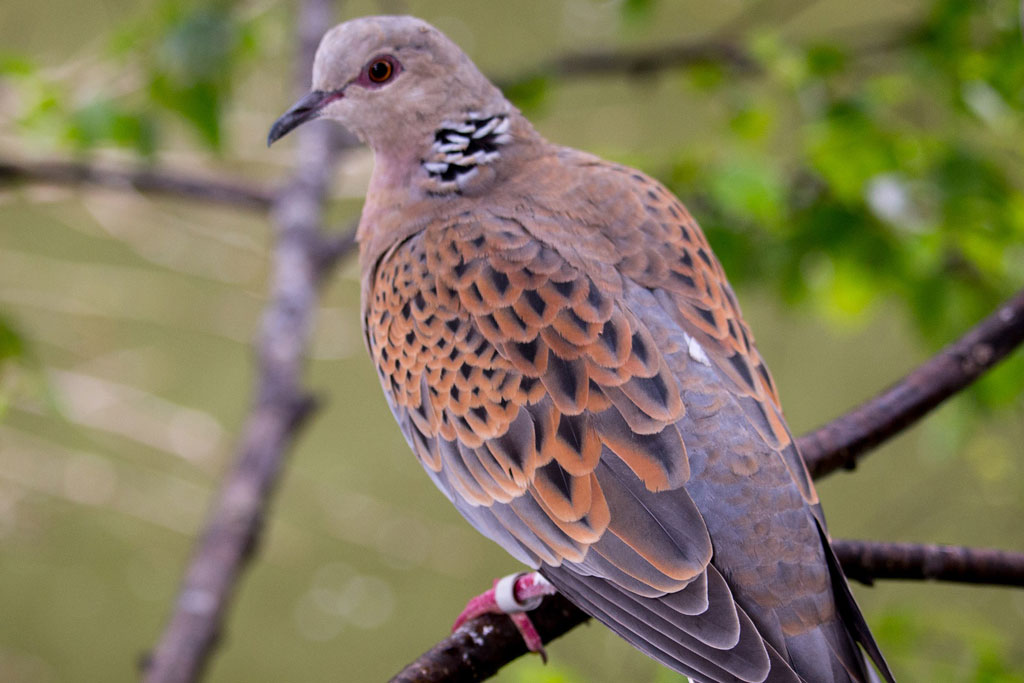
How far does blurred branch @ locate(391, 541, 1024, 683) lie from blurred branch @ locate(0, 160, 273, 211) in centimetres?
149

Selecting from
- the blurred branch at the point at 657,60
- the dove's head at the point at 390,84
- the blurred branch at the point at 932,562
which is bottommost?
the blurred branch at the point at 932,562

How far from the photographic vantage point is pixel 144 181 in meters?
2.37

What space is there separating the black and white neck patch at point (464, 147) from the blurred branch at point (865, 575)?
0.62 meters

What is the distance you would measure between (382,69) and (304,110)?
0.44 ft

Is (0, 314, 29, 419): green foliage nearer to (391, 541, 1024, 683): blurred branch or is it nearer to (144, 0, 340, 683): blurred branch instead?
(144, 0, 340, 683): blurred branch

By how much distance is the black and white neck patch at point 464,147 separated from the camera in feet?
4.83

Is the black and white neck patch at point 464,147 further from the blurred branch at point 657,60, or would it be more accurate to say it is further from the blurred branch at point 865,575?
the blurred branch at point 657,60

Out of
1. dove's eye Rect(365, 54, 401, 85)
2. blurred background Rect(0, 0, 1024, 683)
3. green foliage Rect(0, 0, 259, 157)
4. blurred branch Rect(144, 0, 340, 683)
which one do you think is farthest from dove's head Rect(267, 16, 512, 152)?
blurred background Rect(0, 0, 1024, 683)

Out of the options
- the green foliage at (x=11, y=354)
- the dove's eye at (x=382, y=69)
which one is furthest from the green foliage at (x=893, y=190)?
the green foliage at (x=11, y=354)

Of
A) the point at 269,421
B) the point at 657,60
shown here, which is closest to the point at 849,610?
the point at 269,421

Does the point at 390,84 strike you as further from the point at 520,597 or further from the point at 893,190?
the point at 893,190

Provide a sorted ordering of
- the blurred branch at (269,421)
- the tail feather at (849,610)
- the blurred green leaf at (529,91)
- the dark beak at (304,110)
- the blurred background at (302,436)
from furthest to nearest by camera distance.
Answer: the blurred background at (302,436) → the blurred green leaf at (529,91) → the blurred branch at (269,421) → the dark beak at (304,110) → the tail feather at (849,610)

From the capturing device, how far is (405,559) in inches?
159

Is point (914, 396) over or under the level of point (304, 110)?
under
